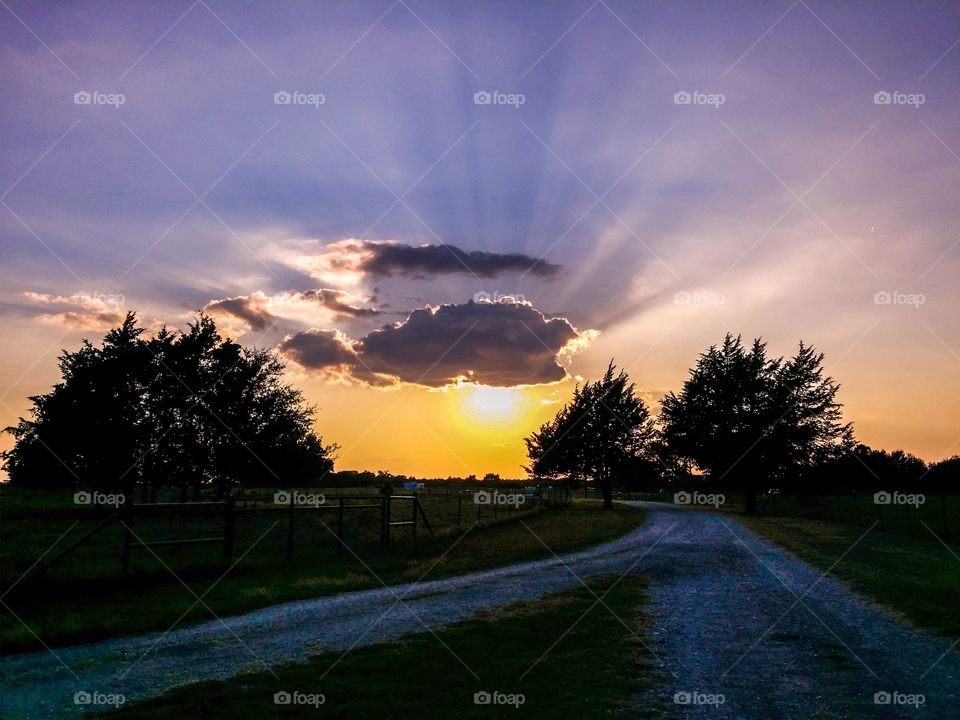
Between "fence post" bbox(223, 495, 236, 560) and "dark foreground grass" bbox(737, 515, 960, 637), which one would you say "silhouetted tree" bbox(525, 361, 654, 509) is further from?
"fence post" bbox(223, 495, 236, 560)

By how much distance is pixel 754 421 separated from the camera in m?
62.5

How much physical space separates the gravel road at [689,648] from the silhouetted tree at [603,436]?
48674mm

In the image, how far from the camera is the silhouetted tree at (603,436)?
6856 cm

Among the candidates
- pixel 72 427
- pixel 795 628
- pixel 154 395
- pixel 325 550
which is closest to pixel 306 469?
pixel 154 395

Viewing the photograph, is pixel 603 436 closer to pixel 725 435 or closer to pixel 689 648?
pixel 725 435

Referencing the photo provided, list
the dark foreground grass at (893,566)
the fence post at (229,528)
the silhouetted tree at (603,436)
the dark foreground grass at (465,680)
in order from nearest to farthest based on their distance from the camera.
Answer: the dark foreground grass at (465,680) → the dark foreground grass at (893,566) → the fence post at (229,528) → the silhouetted tree at (603,436)

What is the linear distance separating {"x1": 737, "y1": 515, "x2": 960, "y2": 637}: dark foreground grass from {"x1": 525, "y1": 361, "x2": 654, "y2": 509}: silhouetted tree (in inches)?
1156

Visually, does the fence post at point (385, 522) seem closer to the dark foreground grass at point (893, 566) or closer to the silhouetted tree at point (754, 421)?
the dark foreground grass at point (893, 566)

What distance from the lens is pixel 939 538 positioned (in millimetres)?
33062

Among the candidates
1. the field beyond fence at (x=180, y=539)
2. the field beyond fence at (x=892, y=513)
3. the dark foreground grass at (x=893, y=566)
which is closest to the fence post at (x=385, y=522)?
the field beyond fence at (x=180, y=539)

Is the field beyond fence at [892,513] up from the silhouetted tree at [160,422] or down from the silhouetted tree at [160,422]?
down

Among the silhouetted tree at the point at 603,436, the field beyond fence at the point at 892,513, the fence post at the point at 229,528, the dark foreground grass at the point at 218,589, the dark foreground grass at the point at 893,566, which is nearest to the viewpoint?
the dark foreground grass at the point at 218,589

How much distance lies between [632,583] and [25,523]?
40.7m

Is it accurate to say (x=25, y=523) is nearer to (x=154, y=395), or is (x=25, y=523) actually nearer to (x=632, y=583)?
(x=154, y=395)
